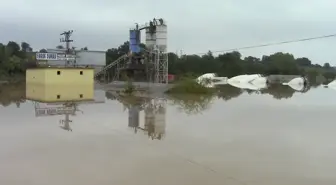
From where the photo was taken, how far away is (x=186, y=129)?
10648 mm

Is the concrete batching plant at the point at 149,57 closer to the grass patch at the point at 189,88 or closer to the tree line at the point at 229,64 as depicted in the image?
the grass patch at the point at 189,88

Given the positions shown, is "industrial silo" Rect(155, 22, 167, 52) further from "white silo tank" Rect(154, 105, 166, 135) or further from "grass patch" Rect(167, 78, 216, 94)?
"white silo tank" Rect(154, 105, 166, 135)

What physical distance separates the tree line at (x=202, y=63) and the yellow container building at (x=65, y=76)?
19.8 m

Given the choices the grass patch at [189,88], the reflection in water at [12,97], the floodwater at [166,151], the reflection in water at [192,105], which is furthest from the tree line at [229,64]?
the floodwater at [166,151]

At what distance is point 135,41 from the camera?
1556 inches

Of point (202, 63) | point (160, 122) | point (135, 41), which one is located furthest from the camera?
point (202, 63)

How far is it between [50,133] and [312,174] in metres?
6.32

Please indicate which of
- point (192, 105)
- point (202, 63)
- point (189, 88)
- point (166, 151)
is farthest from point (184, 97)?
point (202, 63)

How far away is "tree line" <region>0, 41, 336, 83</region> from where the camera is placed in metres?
49.2

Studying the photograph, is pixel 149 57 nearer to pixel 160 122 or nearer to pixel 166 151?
pixel 160 122

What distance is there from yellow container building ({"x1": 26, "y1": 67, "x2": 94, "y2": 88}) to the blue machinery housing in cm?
933

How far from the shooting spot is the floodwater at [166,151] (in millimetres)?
5844

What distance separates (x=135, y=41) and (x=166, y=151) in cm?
3259

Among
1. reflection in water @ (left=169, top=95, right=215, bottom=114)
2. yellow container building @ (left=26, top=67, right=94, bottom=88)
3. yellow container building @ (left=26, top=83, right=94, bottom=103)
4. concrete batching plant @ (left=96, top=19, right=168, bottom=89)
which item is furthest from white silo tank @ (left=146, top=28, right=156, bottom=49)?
reflection in water @ (left=169, top=95, right=215, bottom=114)
